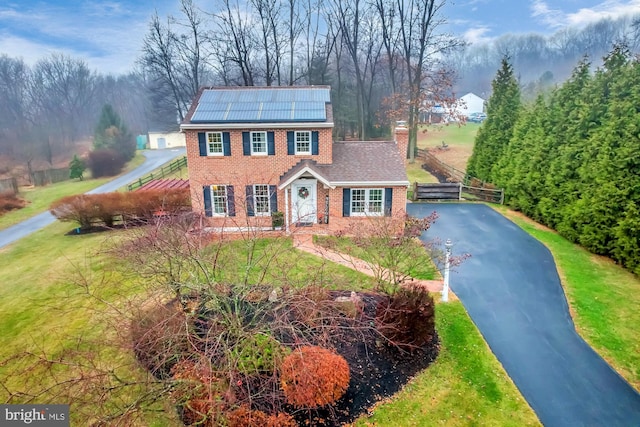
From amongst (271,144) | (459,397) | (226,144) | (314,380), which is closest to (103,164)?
(226,144)

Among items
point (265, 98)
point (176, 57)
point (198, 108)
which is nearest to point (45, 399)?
point (198, 108)

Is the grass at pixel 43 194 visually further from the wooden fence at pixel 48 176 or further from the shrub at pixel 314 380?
the shrub at pixel 314 380

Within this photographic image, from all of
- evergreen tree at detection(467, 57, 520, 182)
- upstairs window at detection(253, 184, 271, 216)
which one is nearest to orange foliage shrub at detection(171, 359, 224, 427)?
upstairs window at detection(253, 184, 271, 216)

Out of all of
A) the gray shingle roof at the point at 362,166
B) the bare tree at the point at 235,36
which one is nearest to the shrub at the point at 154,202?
the gray shingle roof at the point at 362,166

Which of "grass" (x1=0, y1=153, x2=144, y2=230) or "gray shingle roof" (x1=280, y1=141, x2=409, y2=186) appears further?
"grass" (x1=0, y1=153, x2=144, y2=230)

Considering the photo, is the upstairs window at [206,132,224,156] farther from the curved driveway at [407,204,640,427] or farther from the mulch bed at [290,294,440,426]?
the mulch bed at [290,294,440,426]

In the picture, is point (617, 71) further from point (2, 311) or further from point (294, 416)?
point (2, 311)

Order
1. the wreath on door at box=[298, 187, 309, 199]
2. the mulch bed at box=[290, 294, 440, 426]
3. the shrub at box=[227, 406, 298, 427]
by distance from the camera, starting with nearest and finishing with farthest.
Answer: the shrub at box=[227, 406, 298, 427] < the mulch bed at box=[290, 294, 440, 426] < the wreath on door at box=[298, 187, 309, 199]
